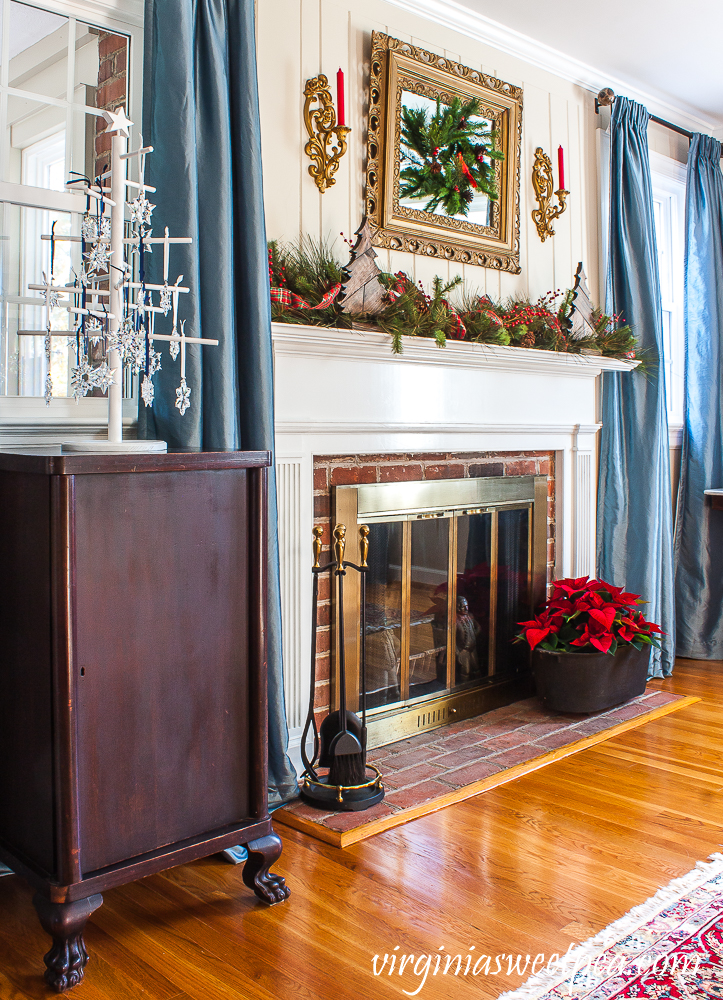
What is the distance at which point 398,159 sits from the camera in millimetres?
2816

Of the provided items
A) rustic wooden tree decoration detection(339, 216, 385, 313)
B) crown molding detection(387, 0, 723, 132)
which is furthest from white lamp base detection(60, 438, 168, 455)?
crown molding detection(387, 0, 723, 132)

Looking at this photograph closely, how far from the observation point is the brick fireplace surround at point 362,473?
2.59 m

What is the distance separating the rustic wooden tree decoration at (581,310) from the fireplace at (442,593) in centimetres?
60

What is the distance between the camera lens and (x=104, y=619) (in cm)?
159

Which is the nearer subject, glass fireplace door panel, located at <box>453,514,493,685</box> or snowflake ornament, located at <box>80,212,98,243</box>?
snowflake ornament, located at <box>80,212,98,243</box>

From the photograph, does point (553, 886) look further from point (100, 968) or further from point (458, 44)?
point (458, 44)

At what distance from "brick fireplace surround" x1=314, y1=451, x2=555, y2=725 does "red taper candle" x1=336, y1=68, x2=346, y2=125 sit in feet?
3.36

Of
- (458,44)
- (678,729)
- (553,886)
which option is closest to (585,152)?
(458,44)

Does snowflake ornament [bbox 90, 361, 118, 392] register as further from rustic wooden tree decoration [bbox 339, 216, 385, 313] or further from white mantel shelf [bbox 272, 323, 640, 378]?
rustic wooden tree decoration [bbox 339, 216, 385, 313]

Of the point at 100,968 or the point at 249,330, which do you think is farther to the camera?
the point at 249,330

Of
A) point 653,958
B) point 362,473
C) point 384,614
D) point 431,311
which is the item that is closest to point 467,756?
point 384,614

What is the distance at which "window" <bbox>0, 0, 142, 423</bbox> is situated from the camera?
6.66ft

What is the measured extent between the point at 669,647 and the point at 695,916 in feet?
6.89

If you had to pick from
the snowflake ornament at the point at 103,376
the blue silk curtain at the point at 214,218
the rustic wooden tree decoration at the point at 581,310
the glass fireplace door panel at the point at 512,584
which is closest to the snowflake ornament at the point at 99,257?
the snowflake ornament at the point at 103,376
